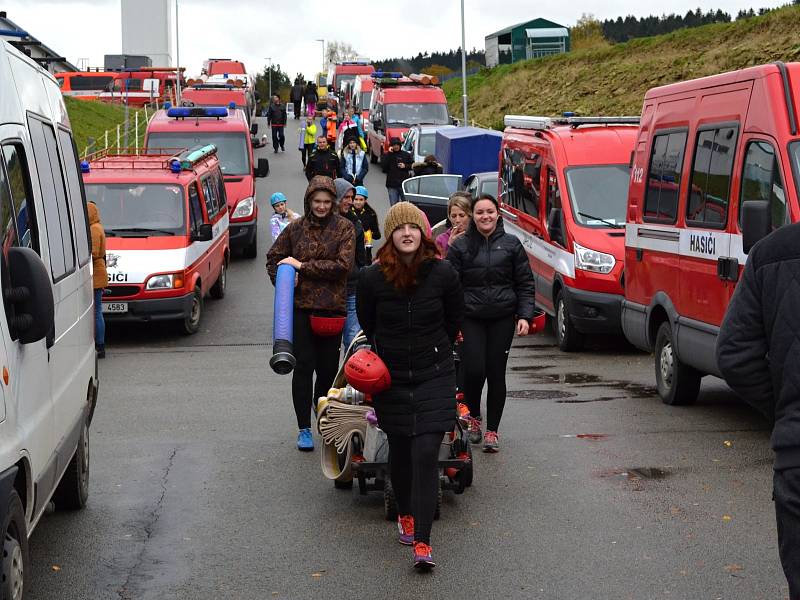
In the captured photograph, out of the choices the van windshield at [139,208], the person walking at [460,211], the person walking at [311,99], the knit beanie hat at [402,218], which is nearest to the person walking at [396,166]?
the van windshield at [139,208]

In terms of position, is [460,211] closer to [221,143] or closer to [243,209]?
[243,209]

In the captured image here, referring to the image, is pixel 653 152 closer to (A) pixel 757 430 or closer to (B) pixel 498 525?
(A) pixel 757 430

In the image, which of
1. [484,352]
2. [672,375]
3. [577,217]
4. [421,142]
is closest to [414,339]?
[484,352]

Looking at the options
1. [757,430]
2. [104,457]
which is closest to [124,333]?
[104,457]

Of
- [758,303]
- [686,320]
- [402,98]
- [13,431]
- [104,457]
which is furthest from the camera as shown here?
[402,98]

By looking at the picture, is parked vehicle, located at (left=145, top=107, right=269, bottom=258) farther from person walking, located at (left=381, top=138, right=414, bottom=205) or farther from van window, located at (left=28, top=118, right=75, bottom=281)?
van window, located at (left=28, top=118, right=75, bottom=281)

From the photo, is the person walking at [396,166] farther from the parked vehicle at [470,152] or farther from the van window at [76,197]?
the van window at [76,197]

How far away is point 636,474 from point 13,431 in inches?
181

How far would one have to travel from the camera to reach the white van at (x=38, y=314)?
4953 millimetres

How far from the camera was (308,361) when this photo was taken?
9.07m

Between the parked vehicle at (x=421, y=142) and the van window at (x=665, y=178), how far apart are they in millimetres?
21070

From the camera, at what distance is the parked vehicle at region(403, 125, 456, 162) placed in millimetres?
33000

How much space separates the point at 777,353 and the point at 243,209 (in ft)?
67.9

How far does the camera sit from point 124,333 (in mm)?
17328
